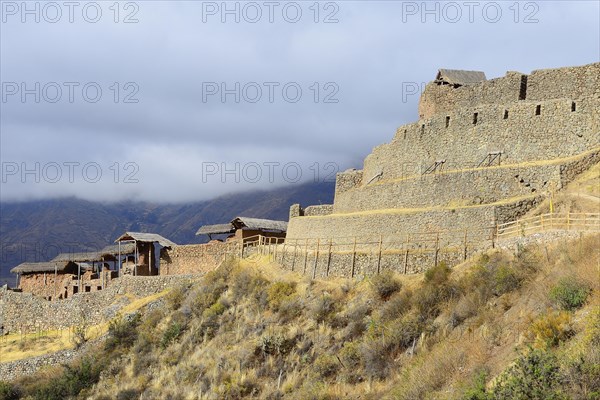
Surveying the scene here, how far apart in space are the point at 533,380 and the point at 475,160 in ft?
64.9

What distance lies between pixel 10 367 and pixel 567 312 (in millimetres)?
30680

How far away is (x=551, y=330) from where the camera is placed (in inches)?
790

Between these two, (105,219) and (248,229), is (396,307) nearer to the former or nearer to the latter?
(248,229)

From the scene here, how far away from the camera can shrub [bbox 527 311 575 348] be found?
65.2ft

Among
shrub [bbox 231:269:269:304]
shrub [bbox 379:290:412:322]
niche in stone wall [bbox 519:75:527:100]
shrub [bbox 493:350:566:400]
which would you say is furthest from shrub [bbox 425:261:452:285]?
niche in stone wall [bbox 519:75:527:100]

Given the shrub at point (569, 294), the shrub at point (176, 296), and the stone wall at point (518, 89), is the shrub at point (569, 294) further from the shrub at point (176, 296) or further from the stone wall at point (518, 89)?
the shrub at point (176, 296)

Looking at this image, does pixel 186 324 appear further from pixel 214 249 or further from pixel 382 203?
pixel 382 203

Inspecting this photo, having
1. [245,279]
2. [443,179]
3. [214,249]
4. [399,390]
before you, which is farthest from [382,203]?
[399,390]

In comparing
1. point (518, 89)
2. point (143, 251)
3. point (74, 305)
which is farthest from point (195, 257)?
point (518, 89)

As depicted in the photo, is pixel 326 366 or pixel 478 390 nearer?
pixel 478 390

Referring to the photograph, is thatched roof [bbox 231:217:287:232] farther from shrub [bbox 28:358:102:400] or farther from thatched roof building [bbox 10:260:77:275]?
thatched roof building [bbox 10:260:77:275]

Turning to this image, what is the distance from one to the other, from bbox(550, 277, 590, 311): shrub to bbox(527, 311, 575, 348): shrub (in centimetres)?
45

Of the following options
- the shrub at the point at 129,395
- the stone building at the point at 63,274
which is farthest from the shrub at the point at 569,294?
the stone building at the point at 63,274

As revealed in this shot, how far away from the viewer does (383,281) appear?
2994 cm
